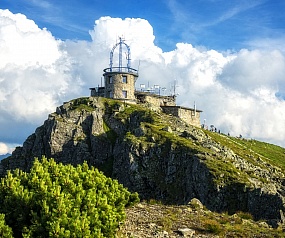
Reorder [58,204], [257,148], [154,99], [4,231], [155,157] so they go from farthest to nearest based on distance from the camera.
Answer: [257,148] < [154,99] < [155,157] < [4,231] < [58,204]

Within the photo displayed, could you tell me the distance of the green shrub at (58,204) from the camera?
61.8 feet

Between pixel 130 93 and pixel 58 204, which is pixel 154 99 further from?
pixel 58 204

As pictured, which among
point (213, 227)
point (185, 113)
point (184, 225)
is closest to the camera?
point (213, 227)

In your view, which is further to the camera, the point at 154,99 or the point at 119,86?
the point at 154,99

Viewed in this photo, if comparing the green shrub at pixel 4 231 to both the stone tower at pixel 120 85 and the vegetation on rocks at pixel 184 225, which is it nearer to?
the vegetation on rocks at pixel 184 225

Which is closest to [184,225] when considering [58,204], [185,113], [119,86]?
[58,204]

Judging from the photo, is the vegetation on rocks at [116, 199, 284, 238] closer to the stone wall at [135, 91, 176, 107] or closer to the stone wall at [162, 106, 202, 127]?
the stone wall at [162, 106, 202, 127]

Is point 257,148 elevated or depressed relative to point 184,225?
elevated

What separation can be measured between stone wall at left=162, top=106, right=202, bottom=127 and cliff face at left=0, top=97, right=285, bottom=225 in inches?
549

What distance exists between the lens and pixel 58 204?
1923cm

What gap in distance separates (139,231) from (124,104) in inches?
3023

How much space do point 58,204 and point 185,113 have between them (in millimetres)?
97077

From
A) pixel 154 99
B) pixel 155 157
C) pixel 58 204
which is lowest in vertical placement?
pixel 58 204

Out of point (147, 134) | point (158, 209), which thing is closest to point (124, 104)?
point (147, 134)
